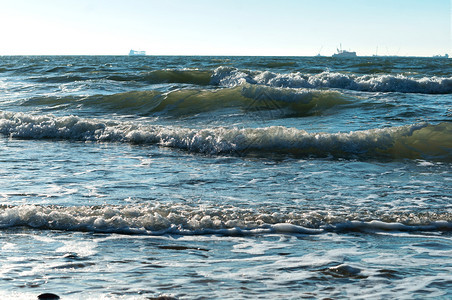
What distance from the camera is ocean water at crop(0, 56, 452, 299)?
3.39 m

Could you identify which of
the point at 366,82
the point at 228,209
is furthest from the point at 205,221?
the point at 366,82

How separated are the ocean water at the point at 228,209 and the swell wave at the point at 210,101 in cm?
187

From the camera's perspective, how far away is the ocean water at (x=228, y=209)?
3389 millimetres

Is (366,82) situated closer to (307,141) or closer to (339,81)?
(339,81)

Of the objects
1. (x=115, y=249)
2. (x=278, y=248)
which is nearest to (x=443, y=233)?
(x=278, y=248)

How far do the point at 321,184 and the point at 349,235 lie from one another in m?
2.02

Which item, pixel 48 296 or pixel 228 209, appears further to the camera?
pixel 228 209

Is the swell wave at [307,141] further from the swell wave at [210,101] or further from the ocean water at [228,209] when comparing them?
the swell wave at [210,101]

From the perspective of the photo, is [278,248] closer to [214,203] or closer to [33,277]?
[214,203]

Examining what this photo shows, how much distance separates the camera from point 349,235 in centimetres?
454

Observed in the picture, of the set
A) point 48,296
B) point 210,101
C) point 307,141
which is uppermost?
point 210,101

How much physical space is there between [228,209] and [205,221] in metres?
0.51

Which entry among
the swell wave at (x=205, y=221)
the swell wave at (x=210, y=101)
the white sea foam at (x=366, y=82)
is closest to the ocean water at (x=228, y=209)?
the swell wave at (x=205, y=221)

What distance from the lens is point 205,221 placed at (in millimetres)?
4785
